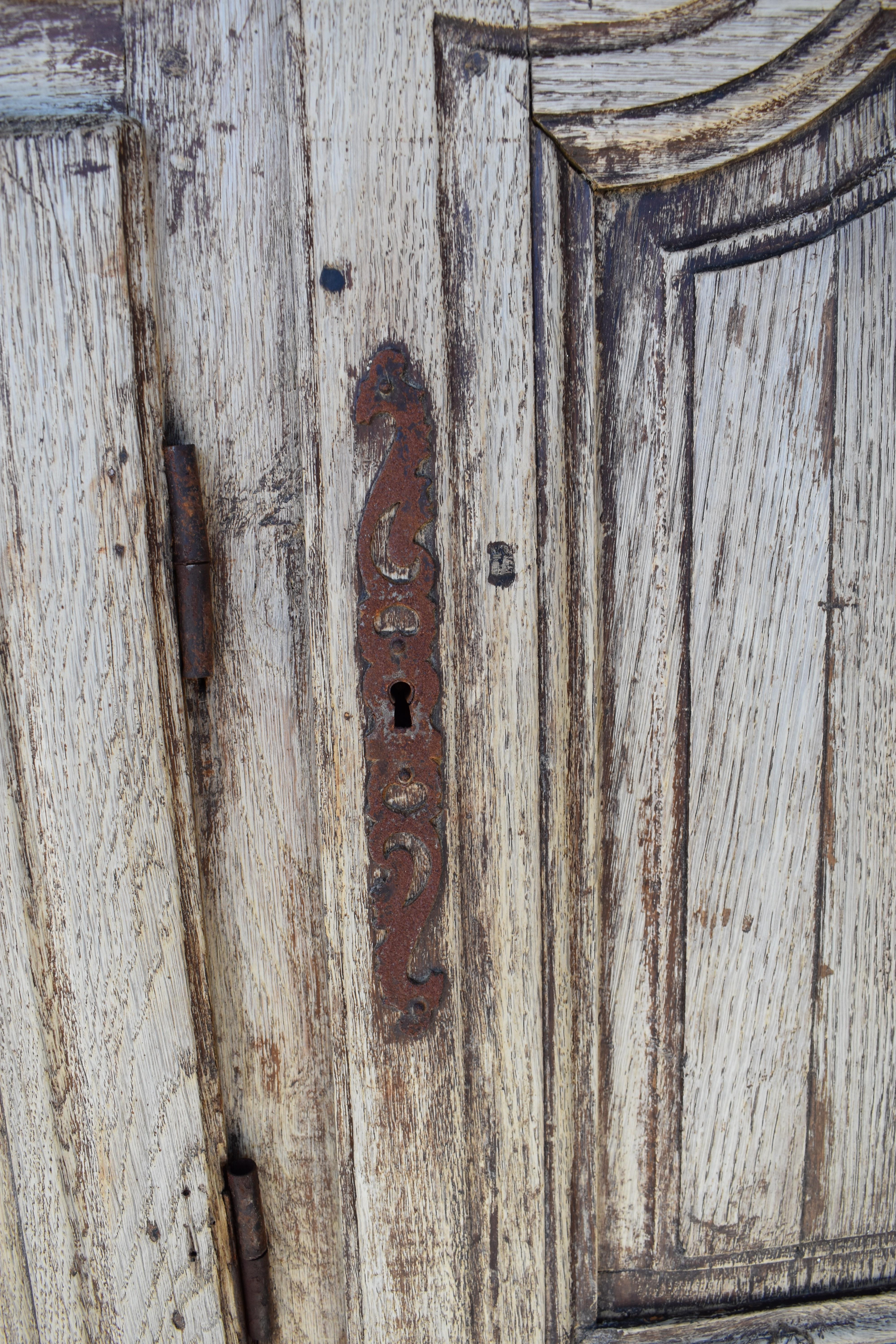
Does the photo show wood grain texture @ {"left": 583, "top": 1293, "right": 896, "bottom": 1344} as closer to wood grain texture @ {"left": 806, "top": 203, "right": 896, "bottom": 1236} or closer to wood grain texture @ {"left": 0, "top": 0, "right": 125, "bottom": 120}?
wood grain texture @ {"left": 806, "top": 203, "right": 896, "bottom": 1236}

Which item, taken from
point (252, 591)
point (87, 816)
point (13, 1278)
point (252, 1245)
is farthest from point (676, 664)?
point (13, 1278)

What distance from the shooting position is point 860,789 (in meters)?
0.60

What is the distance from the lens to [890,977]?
620 mm

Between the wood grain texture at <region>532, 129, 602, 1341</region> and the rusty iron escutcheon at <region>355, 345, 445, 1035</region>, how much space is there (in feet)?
0.26

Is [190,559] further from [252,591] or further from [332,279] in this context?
[332,279]

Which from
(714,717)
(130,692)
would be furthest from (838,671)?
(130,692)

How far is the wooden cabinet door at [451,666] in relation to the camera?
51 cm

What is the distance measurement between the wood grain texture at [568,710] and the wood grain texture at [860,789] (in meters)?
0.18

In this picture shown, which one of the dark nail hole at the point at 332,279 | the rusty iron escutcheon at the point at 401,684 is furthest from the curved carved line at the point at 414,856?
the dark nail hole at the point at 332,279

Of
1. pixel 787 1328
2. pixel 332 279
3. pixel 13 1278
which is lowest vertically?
pixel 787 1328

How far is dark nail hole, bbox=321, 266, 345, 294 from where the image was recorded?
0.51m

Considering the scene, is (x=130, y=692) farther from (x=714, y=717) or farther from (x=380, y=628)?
(x=714, y=717)

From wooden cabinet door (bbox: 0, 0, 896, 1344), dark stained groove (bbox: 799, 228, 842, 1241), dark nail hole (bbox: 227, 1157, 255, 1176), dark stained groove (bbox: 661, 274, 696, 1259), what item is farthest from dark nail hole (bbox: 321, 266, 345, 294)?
dark nail hole (bbox: 227, 1157, 255, 1176)

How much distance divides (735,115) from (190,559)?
0.46 meters
